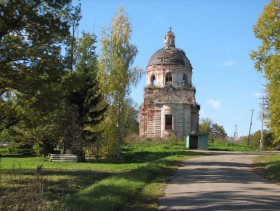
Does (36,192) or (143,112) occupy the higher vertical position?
(143,112)

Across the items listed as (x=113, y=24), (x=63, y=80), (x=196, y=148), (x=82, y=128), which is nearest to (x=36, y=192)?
(x=63, y=80)

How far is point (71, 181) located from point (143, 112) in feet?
105

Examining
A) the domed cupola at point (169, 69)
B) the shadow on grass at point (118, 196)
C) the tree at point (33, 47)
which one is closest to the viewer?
the shadow on grass at point (118, 196)

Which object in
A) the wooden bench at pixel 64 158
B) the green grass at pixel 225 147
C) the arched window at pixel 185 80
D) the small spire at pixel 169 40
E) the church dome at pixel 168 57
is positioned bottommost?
the wooden bench at pixel 64 158

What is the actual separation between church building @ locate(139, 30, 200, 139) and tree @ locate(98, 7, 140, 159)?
14.4 metres

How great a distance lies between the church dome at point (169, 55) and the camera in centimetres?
4750

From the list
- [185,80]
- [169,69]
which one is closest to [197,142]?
[185,80]

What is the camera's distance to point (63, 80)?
16328mm

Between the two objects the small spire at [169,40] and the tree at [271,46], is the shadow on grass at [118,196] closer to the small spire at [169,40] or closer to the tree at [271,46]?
the tree at [271,46]

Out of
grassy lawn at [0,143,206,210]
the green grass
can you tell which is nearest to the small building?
the green grass

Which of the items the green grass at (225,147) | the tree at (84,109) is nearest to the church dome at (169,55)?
the green grass at (225,147)

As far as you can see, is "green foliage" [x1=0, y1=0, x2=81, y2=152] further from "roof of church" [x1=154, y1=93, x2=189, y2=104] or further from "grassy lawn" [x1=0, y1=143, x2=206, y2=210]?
"roof of church" [x1=154, y1=93, x2=189, y2=104]

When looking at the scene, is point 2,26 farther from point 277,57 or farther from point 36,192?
point 277,57

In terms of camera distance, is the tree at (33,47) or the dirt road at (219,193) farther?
the tree at (33,47)
